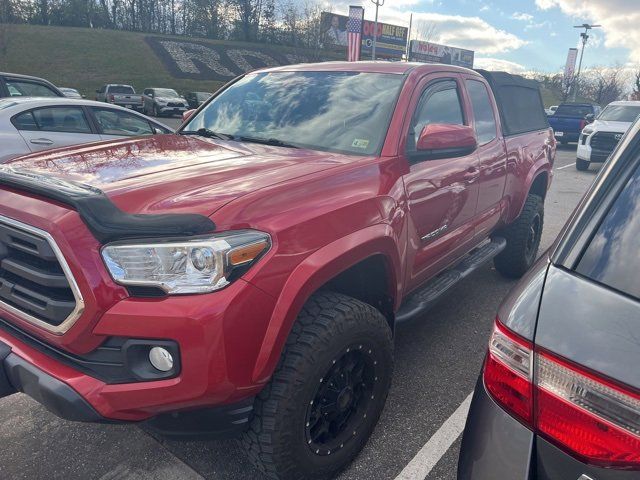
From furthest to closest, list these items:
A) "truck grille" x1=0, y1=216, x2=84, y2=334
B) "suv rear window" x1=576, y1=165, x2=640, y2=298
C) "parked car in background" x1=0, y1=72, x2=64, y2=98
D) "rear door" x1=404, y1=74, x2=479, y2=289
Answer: "parked car in background" x1=0, y1=72, x2=64, y2=98 < "rear door" x1=404, y1=74, x2=479, y2=289 < "truck grille" x1=0, y1=216, x2=84, y2=334 < "suv rear window" x1=576, y1=165, x2=640, y2=298

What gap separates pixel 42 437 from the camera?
258 centimetres

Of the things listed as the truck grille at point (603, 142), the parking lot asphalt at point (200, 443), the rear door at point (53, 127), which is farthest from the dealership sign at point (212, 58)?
the parking lot asphalt at point (200, 443)

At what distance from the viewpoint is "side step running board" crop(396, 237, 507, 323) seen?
2.97m

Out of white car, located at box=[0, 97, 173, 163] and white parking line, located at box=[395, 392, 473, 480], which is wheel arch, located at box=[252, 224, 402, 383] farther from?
white car, located at box=[0, 97, 173, 163]

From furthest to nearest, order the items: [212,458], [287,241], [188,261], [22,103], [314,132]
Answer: [22,103]
[314,132]
[212,458]
[287,241]
[188,261]

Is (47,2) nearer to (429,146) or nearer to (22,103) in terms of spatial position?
(22,103)

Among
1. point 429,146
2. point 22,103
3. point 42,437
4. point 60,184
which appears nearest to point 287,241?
point 60,184

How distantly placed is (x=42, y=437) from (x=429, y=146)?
2536mm

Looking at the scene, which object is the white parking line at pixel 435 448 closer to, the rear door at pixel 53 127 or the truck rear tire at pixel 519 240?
the truck rear tire at pixel 519 240

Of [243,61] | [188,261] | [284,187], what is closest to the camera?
[188,261]

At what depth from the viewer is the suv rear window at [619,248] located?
1238 mm

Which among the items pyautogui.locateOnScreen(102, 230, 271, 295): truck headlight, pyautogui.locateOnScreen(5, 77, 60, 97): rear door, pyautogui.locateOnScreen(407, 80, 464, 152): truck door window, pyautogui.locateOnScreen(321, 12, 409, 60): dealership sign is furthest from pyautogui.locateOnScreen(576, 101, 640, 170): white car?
pyautogui.locateOnScreen(321, 12, 409, 60): dealership sign

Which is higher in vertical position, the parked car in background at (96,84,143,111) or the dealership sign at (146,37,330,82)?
the dealership sign at (146,37,330,82)

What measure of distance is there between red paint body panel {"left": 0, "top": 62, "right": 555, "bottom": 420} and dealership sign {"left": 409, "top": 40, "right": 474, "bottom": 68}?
47565mm
